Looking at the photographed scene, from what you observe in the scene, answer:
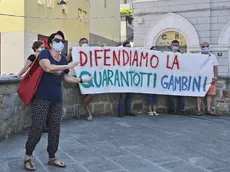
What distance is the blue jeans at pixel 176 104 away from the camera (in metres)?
8.35

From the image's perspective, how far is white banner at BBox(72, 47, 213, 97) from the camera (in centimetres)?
739

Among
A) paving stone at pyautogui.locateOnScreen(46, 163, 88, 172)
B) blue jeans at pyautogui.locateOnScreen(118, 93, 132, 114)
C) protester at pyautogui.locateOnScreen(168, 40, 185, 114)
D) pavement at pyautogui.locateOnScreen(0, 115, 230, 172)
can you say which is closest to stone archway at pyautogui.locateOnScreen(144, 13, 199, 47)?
protester at pyautogui.locateOnScreen(168, 40, 185, 114)

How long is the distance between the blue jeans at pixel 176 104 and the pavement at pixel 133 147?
1099 mm

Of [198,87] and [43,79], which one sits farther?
[198,87]

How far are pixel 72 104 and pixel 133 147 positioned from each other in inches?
106

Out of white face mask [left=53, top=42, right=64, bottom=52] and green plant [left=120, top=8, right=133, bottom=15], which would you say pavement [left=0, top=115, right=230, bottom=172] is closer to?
white face mask [left=53, top=42, right=64, bottom=52]

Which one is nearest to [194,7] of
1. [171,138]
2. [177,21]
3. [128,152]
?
[177,21]

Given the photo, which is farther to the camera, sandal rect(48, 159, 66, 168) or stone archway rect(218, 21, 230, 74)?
stone archway rect(218, 21, 230, 74)

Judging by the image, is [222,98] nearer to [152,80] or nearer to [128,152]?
[152,80]

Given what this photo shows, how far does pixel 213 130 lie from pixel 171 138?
129 centimetres

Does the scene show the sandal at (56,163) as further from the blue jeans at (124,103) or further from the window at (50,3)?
the window at (50,3)

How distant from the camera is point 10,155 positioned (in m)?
4.54

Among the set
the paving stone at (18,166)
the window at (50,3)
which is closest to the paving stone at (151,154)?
the paving stone at (18,166)

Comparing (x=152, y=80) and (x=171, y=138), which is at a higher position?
(x=152, y=80)
